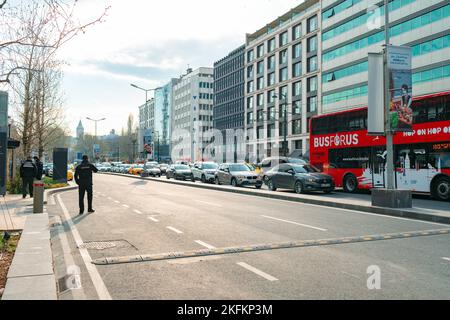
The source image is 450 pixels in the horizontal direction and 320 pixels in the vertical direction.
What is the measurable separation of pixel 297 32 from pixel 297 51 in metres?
3.05

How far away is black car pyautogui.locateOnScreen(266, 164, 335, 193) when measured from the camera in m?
20.8

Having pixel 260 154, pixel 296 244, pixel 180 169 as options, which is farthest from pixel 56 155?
pixel 260 154

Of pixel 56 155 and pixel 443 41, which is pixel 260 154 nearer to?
pixel 443 41

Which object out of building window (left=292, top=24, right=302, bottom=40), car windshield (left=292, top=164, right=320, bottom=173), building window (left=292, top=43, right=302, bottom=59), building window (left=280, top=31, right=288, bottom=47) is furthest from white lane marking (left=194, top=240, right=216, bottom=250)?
building window (left=280, top=31, right=288, bottom=47)

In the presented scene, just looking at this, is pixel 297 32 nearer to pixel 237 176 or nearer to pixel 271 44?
pixel 271 44

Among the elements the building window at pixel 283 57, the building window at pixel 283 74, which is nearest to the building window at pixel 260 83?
the building window at pixel 283 74

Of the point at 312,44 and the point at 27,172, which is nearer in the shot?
the point at 27,172

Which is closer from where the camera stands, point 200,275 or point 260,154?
point 200,275

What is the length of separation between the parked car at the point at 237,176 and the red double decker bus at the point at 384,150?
4.37 m

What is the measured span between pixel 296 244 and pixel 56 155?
2410cm

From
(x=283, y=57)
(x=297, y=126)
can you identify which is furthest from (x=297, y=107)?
(x=283, y=57)

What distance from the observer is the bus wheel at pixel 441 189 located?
1656 centimetres

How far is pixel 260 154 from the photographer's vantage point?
74.9m

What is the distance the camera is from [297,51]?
66.8 m
